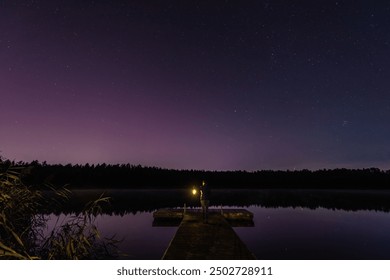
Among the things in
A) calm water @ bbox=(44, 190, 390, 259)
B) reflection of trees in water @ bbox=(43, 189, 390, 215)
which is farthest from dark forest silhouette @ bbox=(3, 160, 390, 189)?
calm water @ bbox=(44, 190, 390, 259)

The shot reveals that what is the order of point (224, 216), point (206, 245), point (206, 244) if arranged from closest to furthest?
point (206, 245)
point (206, 244)
point (224, 216)

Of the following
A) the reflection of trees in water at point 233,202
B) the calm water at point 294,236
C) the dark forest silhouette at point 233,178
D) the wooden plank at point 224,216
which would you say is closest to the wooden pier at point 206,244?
the calm water at point 294,236

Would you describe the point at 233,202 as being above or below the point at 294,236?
above

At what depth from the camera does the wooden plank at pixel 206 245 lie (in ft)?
25.4

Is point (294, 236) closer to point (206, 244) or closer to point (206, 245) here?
point (206, 244)

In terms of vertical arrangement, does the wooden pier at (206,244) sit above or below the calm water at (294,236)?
above

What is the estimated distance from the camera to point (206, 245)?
877 centimetres

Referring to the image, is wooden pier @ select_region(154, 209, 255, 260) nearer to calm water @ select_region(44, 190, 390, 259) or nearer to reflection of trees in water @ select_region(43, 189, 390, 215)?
calm water @ select_region(44, 190, 390, 259)

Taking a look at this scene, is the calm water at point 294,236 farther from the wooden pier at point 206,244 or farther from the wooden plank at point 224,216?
the wooden pier at point 206,244

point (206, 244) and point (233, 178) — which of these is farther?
point (233, 178)

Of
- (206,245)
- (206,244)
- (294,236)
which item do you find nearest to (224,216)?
(294,236)
